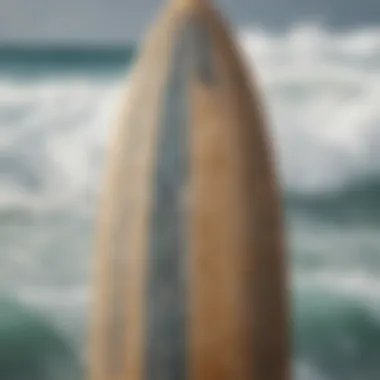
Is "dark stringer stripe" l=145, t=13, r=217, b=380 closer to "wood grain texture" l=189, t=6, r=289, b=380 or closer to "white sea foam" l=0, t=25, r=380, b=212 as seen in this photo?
"wood grain texture" l=189, t=6, r=289, b=380

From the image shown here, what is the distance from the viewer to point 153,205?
50.3 inches

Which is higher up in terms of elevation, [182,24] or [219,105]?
[182,24]

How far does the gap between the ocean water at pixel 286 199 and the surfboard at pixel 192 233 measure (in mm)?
49

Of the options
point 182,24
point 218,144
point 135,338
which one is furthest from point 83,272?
point 182,24

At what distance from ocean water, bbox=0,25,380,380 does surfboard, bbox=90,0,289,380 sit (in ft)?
0.16

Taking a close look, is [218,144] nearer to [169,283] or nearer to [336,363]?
[169,283]

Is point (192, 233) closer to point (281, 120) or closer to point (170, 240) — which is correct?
point (170, 240)

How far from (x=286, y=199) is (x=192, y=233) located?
18 cm

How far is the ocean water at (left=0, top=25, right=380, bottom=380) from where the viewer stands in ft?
4.40

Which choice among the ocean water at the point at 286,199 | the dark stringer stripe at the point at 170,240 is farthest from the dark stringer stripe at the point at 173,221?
the ocean water at the point at 286,199

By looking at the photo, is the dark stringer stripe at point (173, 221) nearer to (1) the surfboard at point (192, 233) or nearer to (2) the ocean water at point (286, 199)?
(1) the surfboard at point (192, 233)

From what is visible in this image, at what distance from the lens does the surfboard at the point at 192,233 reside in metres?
1.25

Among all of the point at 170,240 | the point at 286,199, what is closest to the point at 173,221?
the point at 170,240

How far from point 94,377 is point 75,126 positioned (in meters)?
0.40
